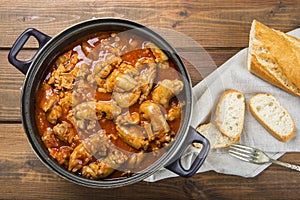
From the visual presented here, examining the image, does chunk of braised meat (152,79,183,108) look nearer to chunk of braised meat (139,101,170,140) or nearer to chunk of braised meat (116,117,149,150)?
chunk of braised meat (139,101,170,140)

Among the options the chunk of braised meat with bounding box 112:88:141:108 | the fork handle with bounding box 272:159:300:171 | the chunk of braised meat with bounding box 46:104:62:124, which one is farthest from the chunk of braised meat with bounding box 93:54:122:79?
the fork handle with bounding box 272:159:300:171

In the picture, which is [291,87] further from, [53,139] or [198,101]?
[53,139]

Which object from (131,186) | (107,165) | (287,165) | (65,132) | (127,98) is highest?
(127,98)

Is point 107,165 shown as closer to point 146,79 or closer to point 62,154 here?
point 62,154

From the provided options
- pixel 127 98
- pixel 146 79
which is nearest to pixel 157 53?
pixel 146 79

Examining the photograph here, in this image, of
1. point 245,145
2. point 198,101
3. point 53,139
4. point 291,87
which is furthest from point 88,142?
point 291,87

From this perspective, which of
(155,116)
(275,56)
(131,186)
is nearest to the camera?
(155,116)
